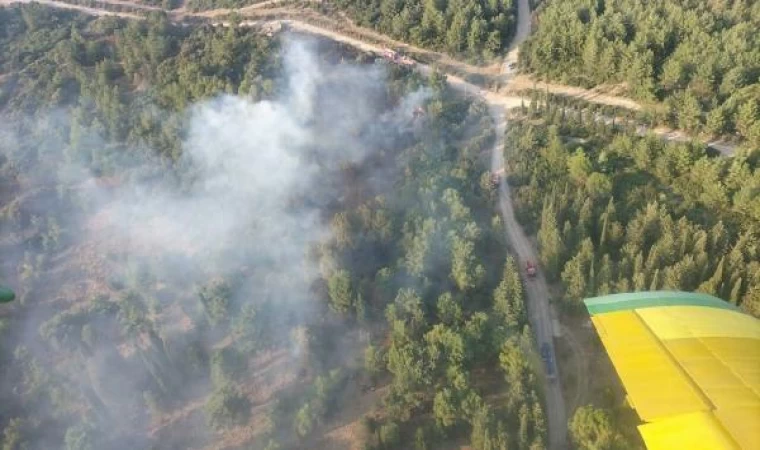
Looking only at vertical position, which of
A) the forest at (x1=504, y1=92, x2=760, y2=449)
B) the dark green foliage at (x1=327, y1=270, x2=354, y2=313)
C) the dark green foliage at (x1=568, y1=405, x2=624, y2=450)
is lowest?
the dark green foliage at (x1=568, y1=405, x2=624, y2=450)

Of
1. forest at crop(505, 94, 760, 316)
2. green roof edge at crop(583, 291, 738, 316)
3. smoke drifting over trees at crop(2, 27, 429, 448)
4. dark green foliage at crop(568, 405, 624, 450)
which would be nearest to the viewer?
green roof edge at crop(583, 291, 738, 316)

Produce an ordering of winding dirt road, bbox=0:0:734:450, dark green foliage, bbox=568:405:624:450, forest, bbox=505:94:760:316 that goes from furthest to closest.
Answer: forest, bbox=505:94:760:316, winding dirt road, bbox=0:0:734:450, dark green foliage, bbox=568:405:624:450

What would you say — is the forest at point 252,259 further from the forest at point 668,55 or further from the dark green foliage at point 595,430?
the forest at point 668,55

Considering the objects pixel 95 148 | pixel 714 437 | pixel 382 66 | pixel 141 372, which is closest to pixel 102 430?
pixel 141 372

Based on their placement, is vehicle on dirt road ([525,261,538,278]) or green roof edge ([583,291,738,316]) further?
vehicle on dirt road ([525,261,538,278])

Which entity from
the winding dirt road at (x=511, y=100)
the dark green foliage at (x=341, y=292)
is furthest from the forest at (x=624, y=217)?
the dark green foliage at (x=341, y=292)

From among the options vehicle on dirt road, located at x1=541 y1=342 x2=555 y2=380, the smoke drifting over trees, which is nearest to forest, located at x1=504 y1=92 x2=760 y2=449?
vehicle on dirt road, located at x1=541 y1=342 x2=555 y2=380

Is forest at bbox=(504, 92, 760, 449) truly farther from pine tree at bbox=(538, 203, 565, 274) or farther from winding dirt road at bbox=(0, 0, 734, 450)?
winding dirt road at bbox=(0, 0, 734, 450)

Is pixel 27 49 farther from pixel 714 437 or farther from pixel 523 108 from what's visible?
pixel 714 437
